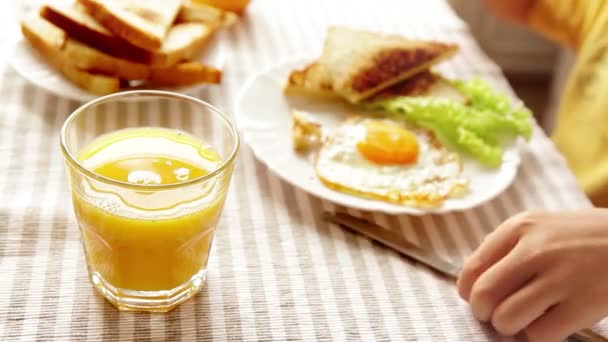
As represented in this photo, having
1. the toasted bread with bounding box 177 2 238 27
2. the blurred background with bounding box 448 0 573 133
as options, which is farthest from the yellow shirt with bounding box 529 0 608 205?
the blurred background with bounding box 448 0 573 133

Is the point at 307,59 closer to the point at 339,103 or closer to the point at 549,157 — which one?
the point at 339,103

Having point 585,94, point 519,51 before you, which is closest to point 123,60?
point 585,94

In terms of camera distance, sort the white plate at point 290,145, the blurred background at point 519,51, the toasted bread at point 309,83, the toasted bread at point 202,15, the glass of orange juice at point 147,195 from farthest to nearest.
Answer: the blurred background at point 519,51
the toasted bread at point 202,15
the toasted bread at point 309,83
the white plate at point 290,145
the glass of orange juice at point 147,195

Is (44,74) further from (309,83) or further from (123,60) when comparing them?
(309,83)

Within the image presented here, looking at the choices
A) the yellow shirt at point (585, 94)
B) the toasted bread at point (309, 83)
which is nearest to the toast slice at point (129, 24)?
the toasted bread at point (309, 83)

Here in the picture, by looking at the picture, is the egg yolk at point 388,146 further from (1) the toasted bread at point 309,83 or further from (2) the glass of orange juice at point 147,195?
(2) the glass of orange juice at point 147,195

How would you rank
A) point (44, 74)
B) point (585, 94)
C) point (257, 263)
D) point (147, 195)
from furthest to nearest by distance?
1. point (585, 94)
2. point (44, 74)
3. point (257, 263)
4. point (147, 195)
